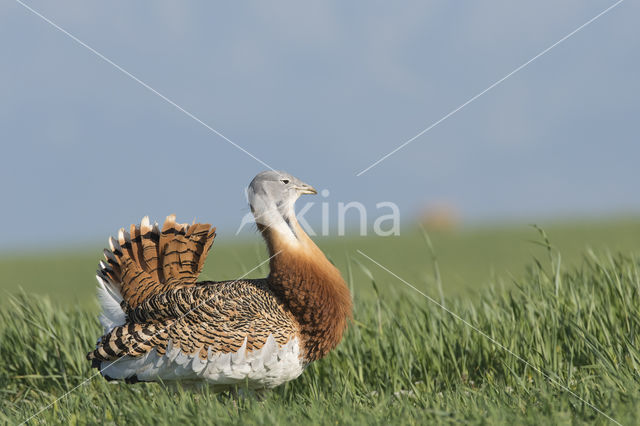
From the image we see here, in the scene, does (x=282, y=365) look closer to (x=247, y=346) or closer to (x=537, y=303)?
(x=247, y=346)

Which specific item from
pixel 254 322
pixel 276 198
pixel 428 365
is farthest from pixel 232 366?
pixel 428 365

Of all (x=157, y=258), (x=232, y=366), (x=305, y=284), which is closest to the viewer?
(x=232, y=366)

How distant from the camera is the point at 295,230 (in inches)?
174

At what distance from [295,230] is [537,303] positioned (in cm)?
207

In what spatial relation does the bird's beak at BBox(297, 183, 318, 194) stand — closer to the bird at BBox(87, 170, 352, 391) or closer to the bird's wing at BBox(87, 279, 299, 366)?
the bird at BBox(87, 170, 352, 391)

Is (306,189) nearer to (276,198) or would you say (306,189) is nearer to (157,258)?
(276,198)

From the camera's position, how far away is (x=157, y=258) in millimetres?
5051

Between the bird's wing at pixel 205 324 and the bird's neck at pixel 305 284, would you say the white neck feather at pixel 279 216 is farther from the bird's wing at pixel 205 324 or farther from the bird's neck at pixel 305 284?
the bird's wing at pixel 205 324

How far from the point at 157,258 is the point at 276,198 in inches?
47.0

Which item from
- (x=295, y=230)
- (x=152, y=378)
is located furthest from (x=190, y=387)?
(x=295, y=230)

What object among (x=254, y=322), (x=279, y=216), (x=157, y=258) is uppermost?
(x=279, y=216)

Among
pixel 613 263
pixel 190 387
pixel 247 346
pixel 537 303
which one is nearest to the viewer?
pixel 247 346

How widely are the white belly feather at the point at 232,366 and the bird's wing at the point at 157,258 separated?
0.65m

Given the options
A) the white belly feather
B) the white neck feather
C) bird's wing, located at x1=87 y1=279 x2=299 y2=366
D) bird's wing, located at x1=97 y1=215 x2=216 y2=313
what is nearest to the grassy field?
the white belly feather
